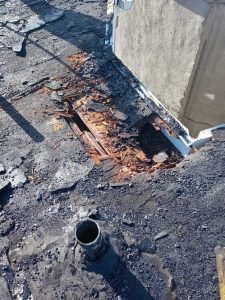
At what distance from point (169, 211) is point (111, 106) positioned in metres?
2.52

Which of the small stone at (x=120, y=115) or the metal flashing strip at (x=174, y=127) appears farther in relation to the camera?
the small stone at (x=120, y=115)

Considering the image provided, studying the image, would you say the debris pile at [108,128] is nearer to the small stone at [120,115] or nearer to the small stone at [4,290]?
the small stone at [120,115]

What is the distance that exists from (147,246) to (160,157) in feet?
5.57

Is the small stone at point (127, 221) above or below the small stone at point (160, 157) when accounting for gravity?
below

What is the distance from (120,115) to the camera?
225 inches

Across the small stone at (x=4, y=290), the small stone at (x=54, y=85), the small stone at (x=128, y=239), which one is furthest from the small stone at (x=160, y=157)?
the small stone at (x=4, y=290)

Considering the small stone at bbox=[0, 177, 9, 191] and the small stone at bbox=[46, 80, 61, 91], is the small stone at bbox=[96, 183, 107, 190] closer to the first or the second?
the small stone at bbox=[0, 177, 9, 191]

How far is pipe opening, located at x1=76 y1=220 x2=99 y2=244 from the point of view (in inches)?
139

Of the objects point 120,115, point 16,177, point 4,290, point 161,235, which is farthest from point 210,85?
point 4,290

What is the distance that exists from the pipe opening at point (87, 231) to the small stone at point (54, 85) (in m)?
3.61

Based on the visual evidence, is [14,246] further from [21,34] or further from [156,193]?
[21,34]

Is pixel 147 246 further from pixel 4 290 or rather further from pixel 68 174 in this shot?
pixel 4 290

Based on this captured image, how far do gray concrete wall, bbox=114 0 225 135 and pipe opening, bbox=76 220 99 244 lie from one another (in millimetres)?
3706

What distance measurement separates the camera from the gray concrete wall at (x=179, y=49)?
17.3 feet
